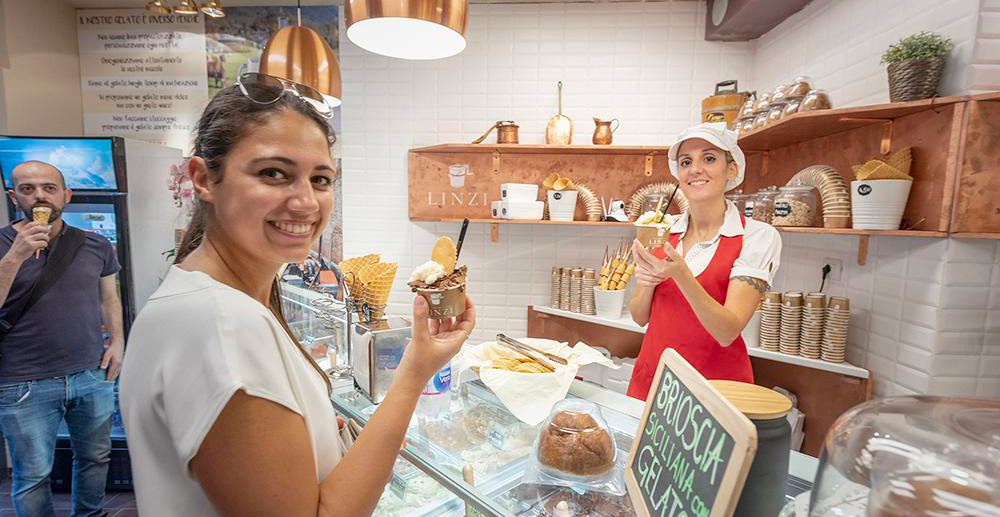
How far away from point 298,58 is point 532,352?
1879mm

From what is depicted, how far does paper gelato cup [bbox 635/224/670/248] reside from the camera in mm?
1942

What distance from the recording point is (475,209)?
4.38 metres

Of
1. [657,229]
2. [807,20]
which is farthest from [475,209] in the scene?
[807,20]

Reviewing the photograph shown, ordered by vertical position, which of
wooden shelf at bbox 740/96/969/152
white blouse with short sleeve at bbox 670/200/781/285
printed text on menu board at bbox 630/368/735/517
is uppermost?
wooden shelf at bbox 740/96/969/152

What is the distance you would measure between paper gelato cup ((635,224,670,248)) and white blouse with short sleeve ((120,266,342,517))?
1536 mm

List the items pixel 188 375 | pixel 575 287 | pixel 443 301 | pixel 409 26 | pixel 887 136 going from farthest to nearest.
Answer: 1. pixel 575 287
2. pixel 887 136
3. pixel 409 26
4. pixel 443 301
5. pixel 188 375

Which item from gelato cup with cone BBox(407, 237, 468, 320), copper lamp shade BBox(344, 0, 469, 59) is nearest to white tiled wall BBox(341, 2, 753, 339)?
→ copper lamp shade BBox(344, 0, 469, 59)

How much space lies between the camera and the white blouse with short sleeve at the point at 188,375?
73 centimetres

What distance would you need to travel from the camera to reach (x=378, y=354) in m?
1.74

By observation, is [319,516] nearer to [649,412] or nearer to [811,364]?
[649,412]

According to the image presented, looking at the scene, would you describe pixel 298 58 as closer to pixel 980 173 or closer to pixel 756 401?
pixel 756 401

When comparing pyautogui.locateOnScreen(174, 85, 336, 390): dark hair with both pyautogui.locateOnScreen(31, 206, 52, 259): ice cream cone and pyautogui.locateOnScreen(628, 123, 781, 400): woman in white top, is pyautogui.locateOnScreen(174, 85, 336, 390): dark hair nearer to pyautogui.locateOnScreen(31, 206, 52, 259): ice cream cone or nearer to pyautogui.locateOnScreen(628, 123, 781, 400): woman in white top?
pyautogui.locateOnScreen(628, 123, 781, 400): woman in white top

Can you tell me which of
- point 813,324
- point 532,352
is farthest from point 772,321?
point 532,352

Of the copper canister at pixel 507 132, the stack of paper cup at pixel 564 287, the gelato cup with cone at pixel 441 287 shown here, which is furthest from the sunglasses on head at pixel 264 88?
the stack of paper cup at pixel 564 287
